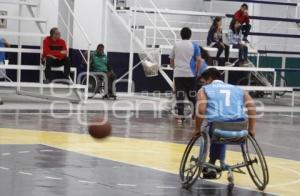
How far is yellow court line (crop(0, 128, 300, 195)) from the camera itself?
11.3 meters

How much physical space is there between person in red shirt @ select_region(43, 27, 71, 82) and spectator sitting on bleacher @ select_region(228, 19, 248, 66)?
6.05 metres

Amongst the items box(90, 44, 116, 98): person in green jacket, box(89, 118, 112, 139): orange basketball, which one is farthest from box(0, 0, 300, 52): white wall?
box(89, 118, 112, 139): orange basketball

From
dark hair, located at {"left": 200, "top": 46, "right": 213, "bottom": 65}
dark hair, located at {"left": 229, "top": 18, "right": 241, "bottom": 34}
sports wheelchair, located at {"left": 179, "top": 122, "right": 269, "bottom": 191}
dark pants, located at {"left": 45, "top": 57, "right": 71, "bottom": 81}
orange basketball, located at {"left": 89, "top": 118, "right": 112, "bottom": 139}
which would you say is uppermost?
dark hair, located at {"left": 229, "top": 18, "right": 241, "bottom": 34}

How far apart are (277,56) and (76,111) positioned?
13.8 meters

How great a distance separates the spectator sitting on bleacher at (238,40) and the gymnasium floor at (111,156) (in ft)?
15.9

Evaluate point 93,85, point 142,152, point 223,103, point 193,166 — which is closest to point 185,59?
point 142,152

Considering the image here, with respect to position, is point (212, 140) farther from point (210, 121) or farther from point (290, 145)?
point (290, 145)

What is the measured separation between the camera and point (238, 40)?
25.4 metres

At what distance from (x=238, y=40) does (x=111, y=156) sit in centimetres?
1319

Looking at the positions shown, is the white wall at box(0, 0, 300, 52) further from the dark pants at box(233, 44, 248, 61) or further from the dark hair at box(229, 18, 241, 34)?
the dark pants at box(233, 44, 248, 61)

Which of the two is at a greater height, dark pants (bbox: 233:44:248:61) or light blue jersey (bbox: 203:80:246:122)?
dark pants (bbox: 233:44:248:61)

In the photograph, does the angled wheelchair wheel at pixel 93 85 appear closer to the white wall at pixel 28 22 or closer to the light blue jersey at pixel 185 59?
the white wall at pixel 28 22

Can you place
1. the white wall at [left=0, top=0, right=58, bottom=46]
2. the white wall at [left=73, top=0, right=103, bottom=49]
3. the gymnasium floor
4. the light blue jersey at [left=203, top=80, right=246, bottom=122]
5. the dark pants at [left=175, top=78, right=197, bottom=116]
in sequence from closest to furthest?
the gymnasium floor → the light blue jersey at [left=203, top=80, right=246, bottom=122] → the dark pants at [left=175, top=78, right=197, bottom=116] → the white wall at [left=73, top=0, right=103, bottom=49] → the white wall at [left=0, top=0, right=58, bottom=46]

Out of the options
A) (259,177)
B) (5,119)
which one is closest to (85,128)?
(5,119)
